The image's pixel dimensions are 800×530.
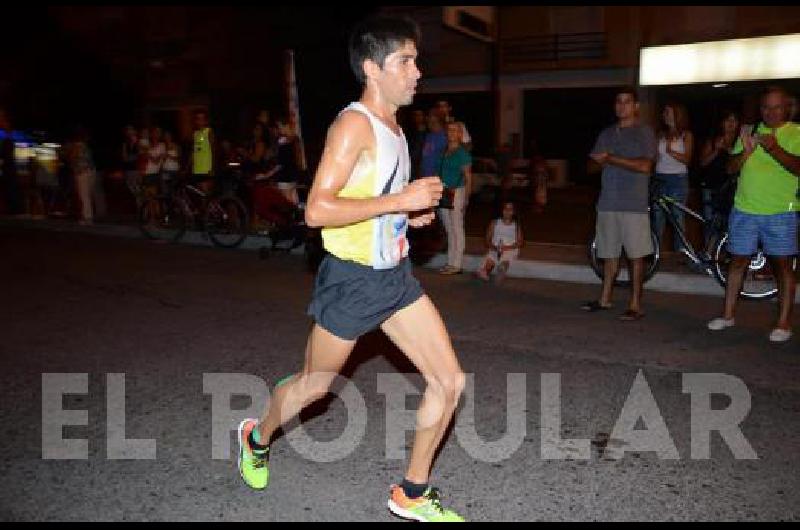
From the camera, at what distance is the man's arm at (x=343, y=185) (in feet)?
8.64

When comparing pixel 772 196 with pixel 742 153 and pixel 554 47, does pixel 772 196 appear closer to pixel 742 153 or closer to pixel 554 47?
pixel 742 153

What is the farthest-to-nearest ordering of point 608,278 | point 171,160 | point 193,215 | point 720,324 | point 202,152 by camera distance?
point 171,160 → point 202,152 → point 193,215 → point 608,278 → point 720,324

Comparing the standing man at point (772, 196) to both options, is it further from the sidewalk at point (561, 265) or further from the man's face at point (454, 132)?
the man's face at point (454, 132)

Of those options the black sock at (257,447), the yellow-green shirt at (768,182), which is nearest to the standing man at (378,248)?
the black sock at (257,447)

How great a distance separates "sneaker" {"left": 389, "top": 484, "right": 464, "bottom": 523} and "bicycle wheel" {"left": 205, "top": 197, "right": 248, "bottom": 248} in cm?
842

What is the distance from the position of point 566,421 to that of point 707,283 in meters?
4.26

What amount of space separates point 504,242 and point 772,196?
3081 mm

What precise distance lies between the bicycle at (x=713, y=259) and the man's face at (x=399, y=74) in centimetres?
517

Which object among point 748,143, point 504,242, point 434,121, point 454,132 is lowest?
point 504,242

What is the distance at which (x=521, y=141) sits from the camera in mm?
27984

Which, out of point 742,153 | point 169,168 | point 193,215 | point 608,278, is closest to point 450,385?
point 742,153

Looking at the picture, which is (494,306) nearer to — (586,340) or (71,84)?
(586,340)

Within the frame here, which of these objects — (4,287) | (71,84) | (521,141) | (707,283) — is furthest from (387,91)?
(71,84)

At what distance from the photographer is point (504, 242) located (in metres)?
8.13
